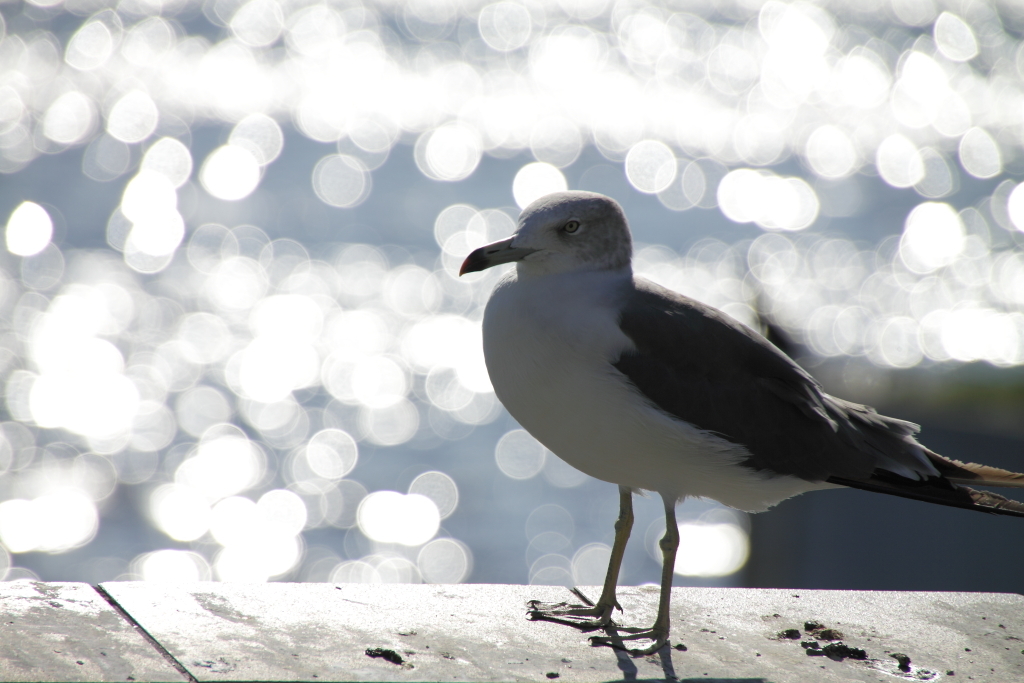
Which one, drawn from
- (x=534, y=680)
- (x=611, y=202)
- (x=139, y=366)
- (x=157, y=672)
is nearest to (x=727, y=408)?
(x=611, y=202)

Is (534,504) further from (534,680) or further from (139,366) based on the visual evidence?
(534,680)

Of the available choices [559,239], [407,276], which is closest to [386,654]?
[559,239]

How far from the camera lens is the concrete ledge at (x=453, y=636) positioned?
3805 mm

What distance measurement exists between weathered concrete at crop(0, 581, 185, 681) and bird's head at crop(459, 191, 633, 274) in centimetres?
201

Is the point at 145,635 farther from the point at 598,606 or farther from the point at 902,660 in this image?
the point at 902,660

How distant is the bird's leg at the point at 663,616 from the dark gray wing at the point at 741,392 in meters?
0.45

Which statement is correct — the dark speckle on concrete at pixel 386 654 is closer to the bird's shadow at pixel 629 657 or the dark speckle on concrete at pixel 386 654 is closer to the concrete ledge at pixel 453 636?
the concrete ledge at pixel 453 636

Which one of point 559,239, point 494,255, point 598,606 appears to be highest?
point 559,239

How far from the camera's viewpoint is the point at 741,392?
15.1ft

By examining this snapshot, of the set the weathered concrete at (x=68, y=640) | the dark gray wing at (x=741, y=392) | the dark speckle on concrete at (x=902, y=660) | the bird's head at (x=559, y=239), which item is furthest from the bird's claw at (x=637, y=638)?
the weathered concrete at (x=68, y=640)

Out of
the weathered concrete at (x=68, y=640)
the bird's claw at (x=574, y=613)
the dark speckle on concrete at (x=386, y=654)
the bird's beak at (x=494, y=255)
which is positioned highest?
the bird's beak at (x=494, y=255)

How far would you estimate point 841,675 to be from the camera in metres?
4.18

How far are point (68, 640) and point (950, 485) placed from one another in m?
3.78

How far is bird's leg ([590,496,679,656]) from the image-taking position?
4.43 m
